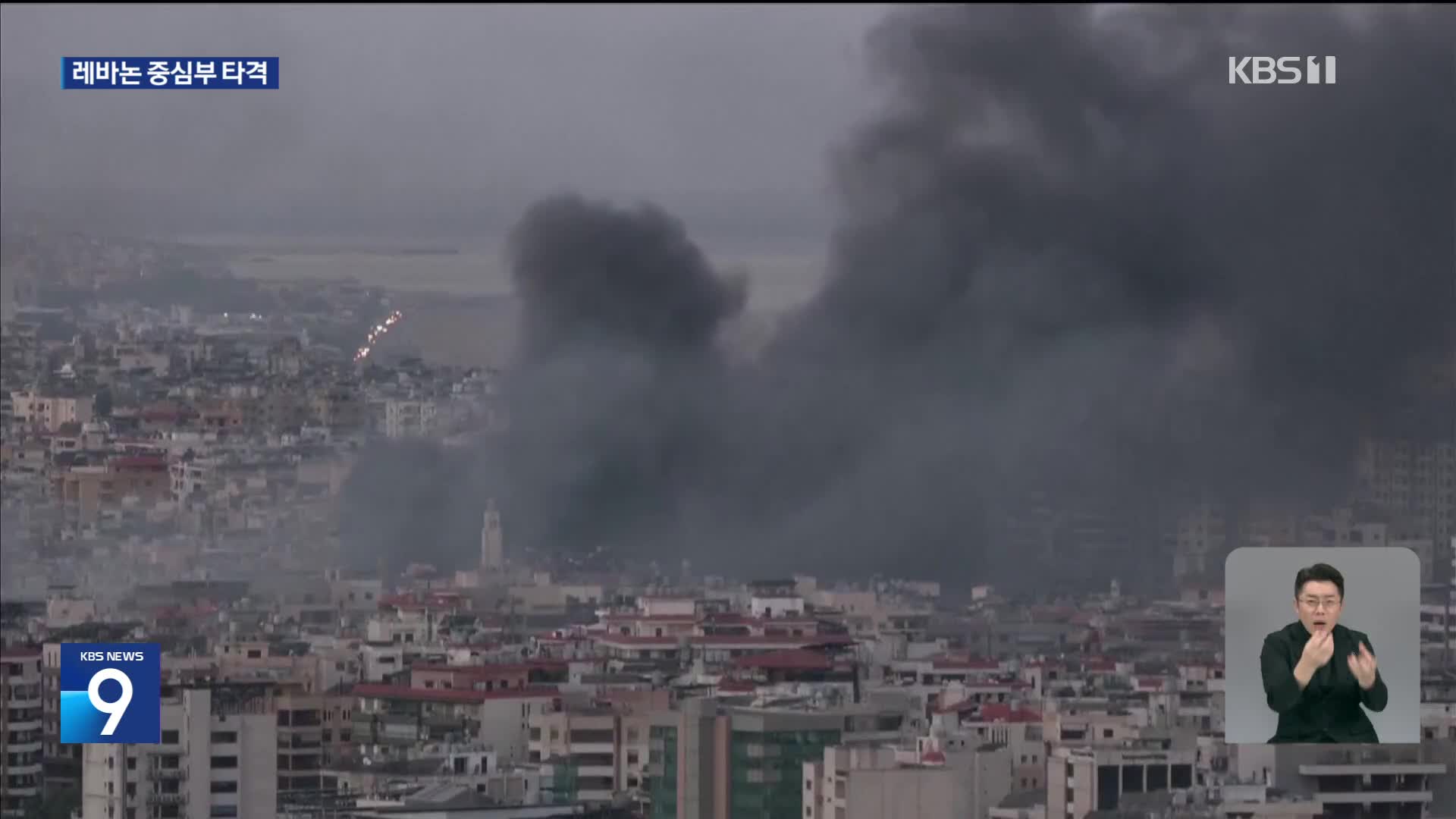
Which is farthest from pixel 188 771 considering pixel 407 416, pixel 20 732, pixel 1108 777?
pixel 407 416

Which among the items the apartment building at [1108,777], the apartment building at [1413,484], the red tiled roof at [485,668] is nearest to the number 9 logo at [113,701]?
the apartment building at [1108,777]

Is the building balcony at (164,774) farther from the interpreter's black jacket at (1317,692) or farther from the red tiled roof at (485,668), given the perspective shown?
the interpreter's black jacket at (1317,692)

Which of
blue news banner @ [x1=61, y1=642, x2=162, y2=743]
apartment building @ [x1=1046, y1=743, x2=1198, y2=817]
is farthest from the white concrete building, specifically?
blue news banner @ [x1=61, y1=642, x2=162, y2=743]

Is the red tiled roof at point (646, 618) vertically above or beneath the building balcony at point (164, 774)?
above

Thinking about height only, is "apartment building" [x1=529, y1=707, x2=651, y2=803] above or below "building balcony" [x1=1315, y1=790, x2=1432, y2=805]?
below

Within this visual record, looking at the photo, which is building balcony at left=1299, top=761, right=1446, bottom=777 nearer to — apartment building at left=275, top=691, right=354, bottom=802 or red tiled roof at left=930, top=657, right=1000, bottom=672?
apartment building at left=275, top=691, right=354, bottom=802

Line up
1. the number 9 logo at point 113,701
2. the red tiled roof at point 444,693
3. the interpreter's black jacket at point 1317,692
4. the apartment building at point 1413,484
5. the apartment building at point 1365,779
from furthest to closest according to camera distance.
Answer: the red tiled roof at point 444,693 < the apartment building at point 1413,484 < the apartment building at point 1365,779 < the number 9 logo at point 113,701 < the interpreter's black jacket at point 1317,692

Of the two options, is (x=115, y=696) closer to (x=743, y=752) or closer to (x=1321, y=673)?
(x=1321, y=673)
